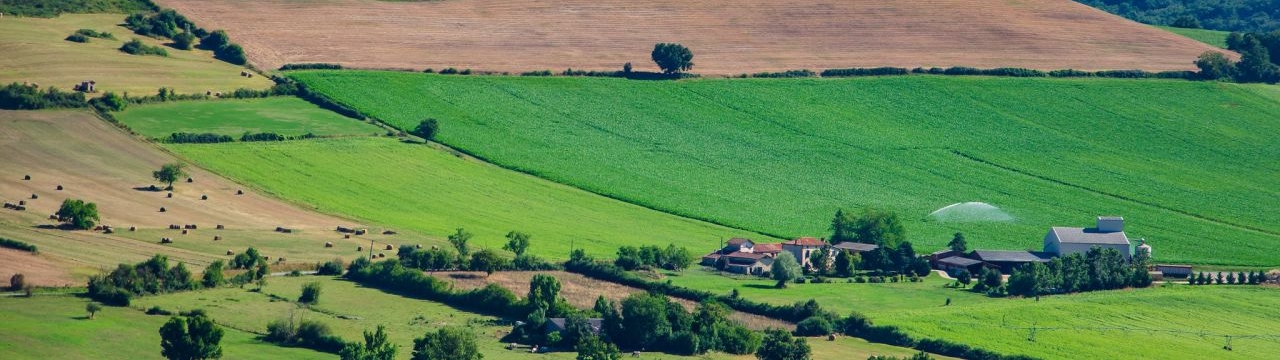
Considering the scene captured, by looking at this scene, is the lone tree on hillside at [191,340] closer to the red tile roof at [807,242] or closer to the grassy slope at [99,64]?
the red tile roof at [807,242]

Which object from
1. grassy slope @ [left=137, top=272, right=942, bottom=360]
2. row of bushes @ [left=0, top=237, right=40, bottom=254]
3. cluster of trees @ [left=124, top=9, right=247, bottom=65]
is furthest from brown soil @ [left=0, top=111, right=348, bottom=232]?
cluster of trees @ [left=124, top=9, right=247, bottom=65]

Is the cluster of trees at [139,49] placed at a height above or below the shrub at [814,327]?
above

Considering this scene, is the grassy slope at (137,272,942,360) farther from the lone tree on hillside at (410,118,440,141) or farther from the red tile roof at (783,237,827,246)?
the lone tree on hillside at (410,118,440,141)

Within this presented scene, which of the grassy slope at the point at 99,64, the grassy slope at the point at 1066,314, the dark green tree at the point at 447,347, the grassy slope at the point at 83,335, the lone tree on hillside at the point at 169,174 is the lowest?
the grassy slope at the point at 83,335

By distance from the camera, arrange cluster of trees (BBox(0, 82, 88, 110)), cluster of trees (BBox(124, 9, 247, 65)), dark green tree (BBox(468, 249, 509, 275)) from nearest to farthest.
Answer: dark green tree (BBox(468, 249, 509, 275)) < cluster of trees (BBox(0, 82, 88, 110)) < cluster of trees (BBox(124, 9, 247, 65))

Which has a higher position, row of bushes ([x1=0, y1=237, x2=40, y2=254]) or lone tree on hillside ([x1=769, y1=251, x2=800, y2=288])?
lone tree on hillside ([x1=769, y1=251, x2=800, y2=288])

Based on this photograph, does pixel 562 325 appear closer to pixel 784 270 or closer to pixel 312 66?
pixel 784 270

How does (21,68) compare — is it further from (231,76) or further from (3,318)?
(3,318)

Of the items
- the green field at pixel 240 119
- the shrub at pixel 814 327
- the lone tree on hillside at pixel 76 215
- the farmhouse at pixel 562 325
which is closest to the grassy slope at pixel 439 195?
the green field at pixel 240 119

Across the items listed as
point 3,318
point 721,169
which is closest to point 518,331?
point 3,318
